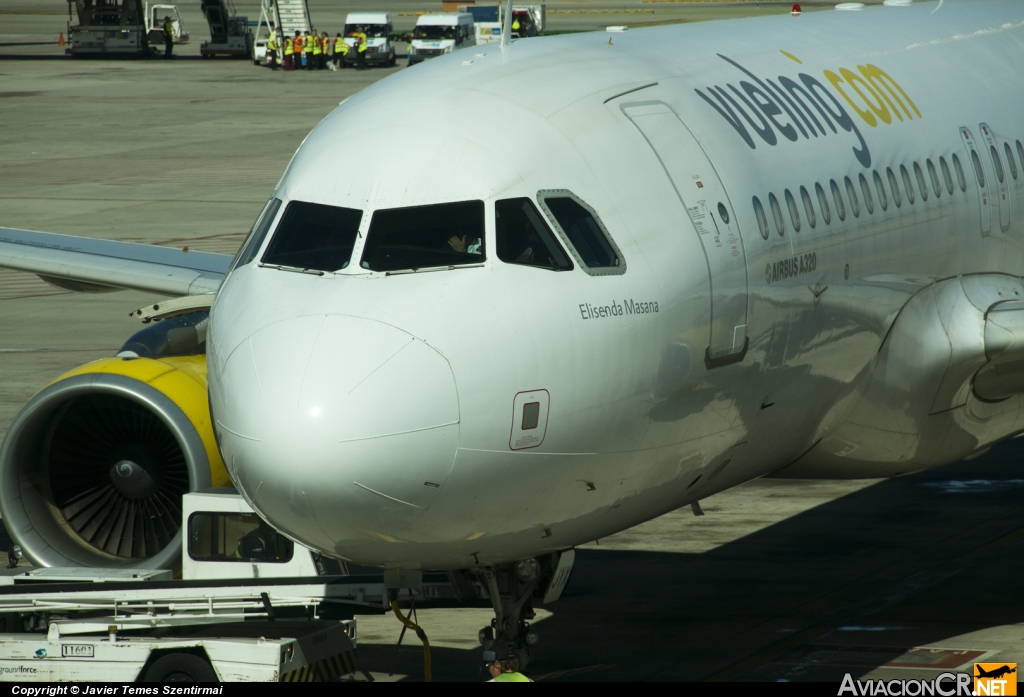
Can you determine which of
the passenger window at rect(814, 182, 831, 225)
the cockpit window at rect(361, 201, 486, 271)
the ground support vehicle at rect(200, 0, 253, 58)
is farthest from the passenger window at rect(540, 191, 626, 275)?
the ground support vehicle at rect(200, 0, 253, 58)

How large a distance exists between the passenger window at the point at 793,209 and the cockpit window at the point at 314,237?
11.2ft

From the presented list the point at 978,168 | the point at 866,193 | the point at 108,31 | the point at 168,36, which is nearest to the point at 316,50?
the point at 168,36

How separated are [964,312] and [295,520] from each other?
6.69 metres

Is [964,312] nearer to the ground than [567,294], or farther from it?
nearer to the ground

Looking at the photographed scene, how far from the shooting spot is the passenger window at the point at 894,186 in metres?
12.3

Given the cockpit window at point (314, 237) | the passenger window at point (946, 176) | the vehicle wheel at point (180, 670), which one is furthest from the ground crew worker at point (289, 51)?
the cockpit window at point (314, 237)

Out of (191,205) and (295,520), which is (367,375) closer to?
(295,520)

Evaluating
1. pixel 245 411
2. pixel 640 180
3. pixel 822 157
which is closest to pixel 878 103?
pixel 822 157

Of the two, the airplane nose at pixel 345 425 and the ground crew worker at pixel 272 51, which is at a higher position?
the airplane nose at pixel 345 425

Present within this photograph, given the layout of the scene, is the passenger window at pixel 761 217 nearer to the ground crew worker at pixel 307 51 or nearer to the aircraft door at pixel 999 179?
the aircraft door at pixel 999 179

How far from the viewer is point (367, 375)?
8.14m

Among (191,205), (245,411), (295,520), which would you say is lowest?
(191,205)

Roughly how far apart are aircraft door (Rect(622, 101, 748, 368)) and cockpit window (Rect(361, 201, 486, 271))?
1.60m

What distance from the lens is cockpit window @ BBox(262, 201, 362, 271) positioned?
903 centimetres
